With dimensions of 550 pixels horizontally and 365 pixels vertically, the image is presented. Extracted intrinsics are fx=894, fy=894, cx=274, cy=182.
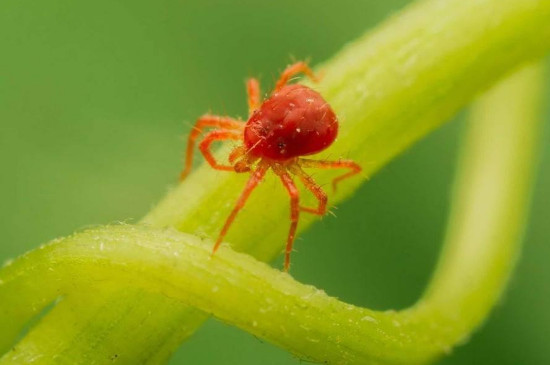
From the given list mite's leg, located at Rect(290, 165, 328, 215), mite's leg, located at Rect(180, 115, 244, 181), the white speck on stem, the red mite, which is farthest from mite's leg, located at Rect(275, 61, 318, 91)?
the white speck on stem

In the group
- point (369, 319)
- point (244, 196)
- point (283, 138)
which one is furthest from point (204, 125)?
point (369, 319)

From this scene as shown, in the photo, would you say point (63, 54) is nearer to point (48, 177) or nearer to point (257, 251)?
point (48, 177)

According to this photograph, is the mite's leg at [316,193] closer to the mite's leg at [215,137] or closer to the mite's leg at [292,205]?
the mite's leg at [292,205]

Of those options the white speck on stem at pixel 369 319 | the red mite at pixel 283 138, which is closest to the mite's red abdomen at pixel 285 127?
the red mite at pixel 283 138

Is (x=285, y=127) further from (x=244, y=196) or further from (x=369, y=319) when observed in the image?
(x=369, y=319)

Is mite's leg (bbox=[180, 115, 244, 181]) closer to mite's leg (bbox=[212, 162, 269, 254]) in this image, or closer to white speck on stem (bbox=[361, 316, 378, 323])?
mite's leg (bbox=[212, 162, 269, 254])
